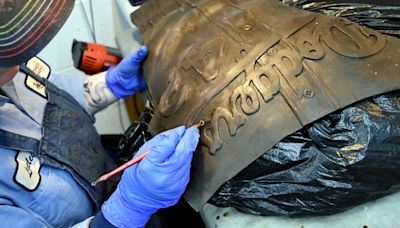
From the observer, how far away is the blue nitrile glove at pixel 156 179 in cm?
82

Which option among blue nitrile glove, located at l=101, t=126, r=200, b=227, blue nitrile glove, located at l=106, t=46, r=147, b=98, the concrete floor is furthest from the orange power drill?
the concrete floor

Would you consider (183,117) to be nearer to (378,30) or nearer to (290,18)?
(290,18)

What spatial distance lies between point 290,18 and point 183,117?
12.0 inches

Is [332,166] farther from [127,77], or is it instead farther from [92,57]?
[92,57]

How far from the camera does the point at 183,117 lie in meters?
0.90

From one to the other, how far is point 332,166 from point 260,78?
0.21m

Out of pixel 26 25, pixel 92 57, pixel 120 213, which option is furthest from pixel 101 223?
pixel 92 57

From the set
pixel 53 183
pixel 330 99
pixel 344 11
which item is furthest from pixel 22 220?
pixel 344 11

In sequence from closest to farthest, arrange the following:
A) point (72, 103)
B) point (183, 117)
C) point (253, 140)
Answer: point (253, 140) < point (183, 117) < point (72, 103)

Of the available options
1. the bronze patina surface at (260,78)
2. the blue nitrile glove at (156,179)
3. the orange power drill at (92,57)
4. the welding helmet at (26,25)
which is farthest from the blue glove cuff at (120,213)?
the orange power drill at (92,57)

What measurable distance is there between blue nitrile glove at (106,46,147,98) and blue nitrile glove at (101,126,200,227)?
1.12 feet

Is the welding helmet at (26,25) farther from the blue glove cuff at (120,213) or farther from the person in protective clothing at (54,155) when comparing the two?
the blue glove cuff at (120,213)

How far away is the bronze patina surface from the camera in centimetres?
76

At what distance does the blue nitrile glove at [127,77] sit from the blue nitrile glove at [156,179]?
34 centimetres
